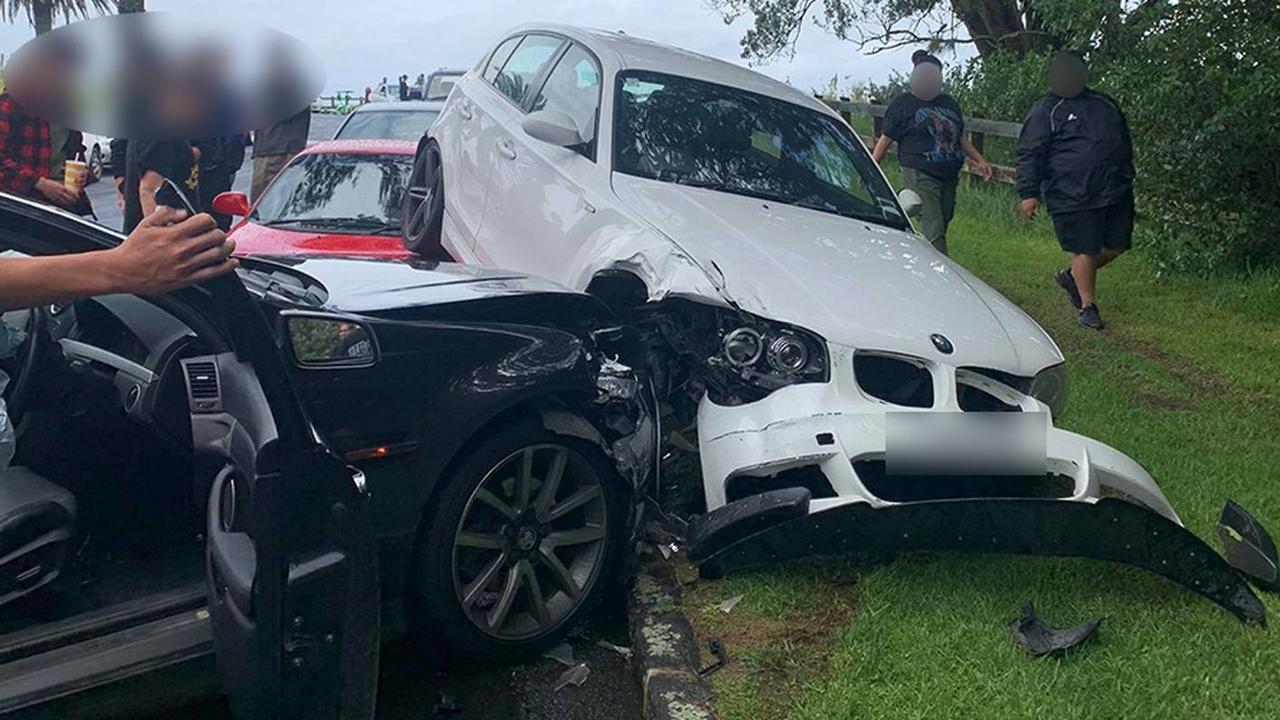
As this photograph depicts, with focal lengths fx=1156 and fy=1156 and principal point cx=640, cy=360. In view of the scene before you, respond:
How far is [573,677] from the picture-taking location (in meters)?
3.77

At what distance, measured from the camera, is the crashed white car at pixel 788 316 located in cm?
369

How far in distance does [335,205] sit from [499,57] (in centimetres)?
137

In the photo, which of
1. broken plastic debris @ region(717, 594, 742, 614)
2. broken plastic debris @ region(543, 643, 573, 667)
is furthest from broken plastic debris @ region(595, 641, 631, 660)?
broken plastic debris @ region(717, 594, 742, 614)

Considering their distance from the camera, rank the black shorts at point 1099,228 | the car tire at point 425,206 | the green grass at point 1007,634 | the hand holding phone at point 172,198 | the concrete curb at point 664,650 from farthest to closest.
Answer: the black shorts at point 1099,228
the car tire at point 425,206
the concrete curb at point 664,650
the green grass at point 1007,634
the hand holding phone at point 172,198

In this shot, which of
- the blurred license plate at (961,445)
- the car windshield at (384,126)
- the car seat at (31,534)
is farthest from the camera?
the car windshield at (384,126)

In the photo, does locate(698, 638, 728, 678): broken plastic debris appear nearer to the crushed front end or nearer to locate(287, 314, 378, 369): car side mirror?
the crushed front end

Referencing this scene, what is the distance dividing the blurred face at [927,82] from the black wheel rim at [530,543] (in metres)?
5.77

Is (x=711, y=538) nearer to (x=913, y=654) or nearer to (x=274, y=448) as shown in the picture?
(x=913, y=654)

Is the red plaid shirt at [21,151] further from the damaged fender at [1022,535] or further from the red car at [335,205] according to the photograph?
the damaged fender at [1022,535]

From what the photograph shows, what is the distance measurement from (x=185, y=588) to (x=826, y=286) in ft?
8.43

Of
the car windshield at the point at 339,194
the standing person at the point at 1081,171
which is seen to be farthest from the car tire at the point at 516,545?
the standing person at the point at 1081,171

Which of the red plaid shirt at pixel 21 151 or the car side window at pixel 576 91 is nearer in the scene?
the car side window at pixel 576 91

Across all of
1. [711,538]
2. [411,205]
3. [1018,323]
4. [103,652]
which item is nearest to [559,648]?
[711,538]

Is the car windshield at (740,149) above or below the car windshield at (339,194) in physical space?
above
